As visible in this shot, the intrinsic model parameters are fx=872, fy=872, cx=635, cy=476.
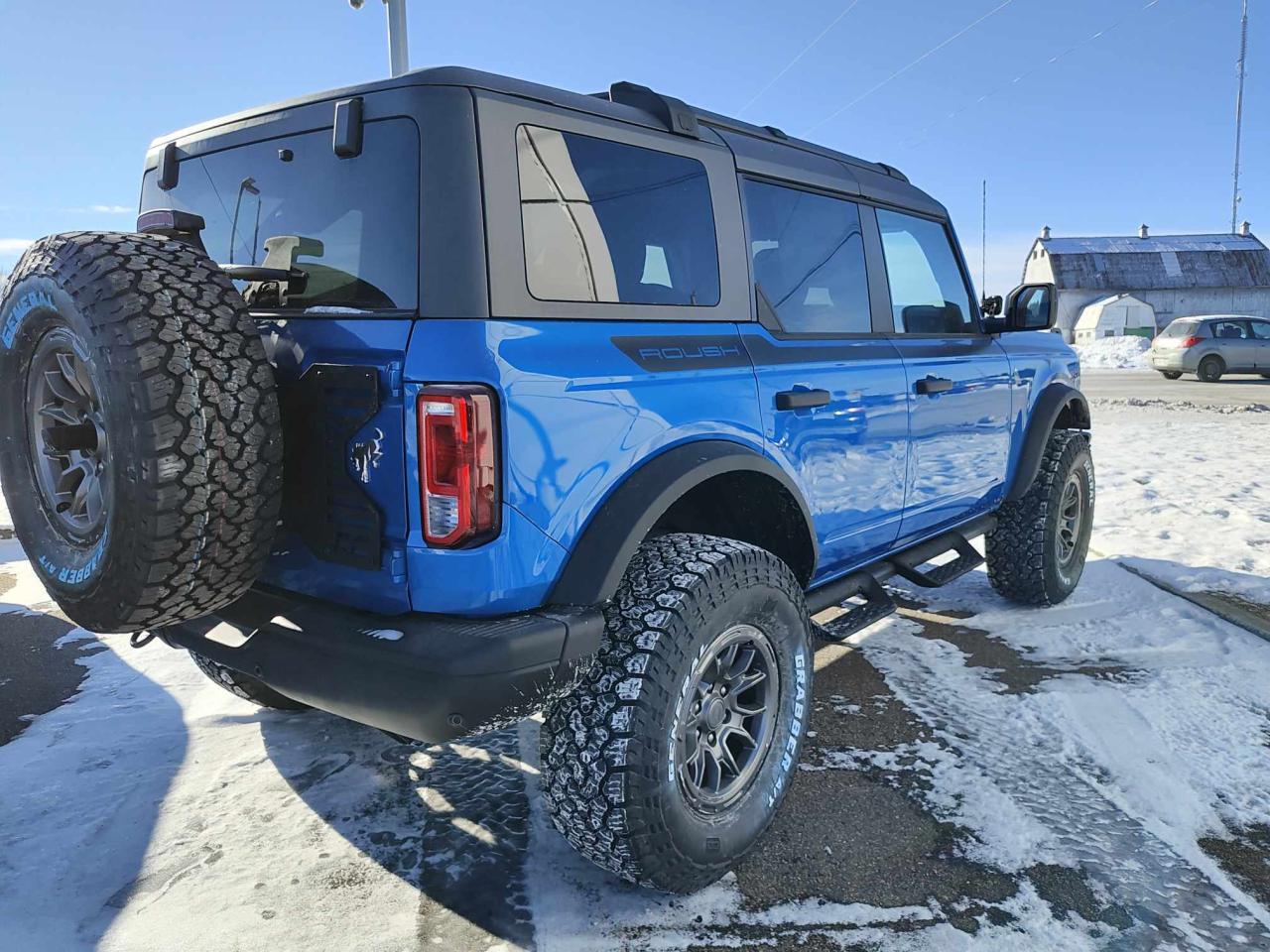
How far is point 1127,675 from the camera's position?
12.4ft

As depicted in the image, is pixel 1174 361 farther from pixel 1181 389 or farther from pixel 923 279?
pixel 923 279

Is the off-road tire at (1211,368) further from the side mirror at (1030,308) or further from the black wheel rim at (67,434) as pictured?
the black wheel rim at (67,434)

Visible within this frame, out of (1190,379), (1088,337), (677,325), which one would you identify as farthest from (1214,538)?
(1088,337)

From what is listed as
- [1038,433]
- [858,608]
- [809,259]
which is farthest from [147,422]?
[1038,433]

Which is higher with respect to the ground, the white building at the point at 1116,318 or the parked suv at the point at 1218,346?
the white building at the point at 1116,318

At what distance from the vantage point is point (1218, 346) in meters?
20.9

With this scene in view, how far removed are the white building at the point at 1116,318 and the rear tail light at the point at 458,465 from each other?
49.3 metres

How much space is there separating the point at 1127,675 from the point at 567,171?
3.23 meters

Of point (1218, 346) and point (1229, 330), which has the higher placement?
point (1229, 330)

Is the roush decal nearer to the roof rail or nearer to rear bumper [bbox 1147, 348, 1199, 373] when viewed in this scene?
the roof rail

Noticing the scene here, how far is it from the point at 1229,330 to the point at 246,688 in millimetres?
24252

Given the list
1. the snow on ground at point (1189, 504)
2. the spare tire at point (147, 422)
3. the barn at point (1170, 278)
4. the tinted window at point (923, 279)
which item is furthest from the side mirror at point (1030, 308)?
the barn at point (1170, 278)

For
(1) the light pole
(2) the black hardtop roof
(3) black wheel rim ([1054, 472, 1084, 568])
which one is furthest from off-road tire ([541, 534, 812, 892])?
(1) the light pole

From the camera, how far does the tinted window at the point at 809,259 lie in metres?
2.92
